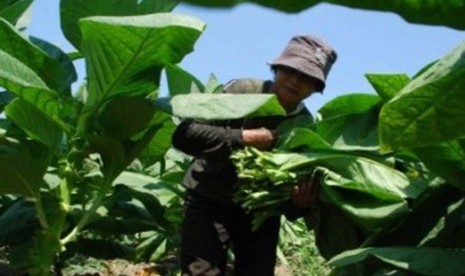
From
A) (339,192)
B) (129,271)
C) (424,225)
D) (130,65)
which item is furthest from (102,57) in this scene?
(129,271)

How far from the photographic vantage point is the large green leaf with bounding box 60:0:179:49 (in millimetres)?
2189

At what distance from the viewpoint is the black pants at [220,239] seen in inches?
114

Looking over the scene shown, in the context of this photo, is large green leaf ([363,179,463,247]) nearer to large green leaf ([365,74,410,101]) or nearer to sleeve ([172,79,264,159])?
large green leaf ([365,74,410,101])

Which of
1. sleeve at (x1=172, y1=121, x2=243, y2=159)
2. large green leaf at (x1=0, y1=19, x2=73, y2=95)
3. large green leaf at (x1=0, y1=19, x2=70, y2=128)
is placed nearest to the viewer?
large green leaf at (x1=0, y1=19, x2=70, y2=128)

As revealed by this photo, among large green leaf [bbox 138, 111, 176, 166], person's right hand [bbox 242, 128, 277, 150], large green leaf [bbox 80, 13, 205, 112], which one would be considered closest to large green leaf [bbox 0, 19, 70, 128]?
large green leaf [bbox 80, 13, 205, 112]

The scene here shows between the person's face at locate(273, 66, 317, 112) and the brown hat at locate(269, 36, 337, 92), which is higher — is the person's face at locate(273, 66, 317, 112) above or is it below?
below

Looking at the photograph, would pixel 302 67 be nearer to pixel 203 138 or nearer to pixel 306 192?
pixel 203 138

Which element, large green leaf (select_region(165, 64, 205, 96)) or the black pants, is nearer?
large green leaf (select_region(165, 64, 205, 96))

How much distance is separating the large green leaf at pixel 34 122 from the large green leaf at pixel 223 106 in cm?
44

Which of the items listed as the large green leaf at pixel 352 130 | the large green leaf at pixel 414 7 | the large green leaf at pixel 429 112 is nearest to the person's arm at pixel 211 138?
the large green leaf at pixel 352 130

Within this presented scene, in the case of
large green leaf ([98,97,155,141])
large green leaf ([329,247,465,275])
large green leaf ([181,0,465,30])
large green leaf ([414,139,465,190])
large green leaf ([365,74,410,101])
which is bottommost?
large green leaf ([98,97,155,141])

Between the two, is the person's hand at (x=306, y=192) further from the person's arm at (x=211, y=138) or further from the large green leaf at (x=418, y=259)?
the large green leaf at (x=418, y=259)

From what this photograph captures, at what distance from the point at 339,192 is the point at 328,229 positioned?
145 millimetres

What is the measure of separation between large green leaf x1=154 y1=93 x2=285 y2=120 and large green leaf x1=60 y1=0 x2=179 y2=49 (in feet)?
0.95
